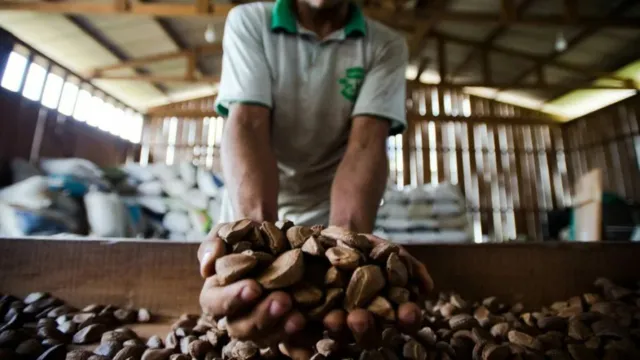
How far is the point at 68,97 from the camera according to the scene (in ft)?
19.6

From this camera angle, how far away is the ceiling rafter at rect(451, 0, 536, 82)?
5633mm

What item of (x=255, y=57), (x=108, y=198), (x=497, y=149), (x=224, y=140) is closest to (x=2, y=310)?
(x=224, y=140)

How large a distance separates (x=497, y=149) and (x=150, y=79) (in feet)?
21.7

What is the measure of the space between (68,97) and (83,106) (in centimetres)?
46

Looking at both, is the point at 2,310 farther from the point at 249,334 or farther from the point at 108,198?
the point at 108,198

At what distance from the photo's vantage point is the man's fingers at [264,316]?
0.54m

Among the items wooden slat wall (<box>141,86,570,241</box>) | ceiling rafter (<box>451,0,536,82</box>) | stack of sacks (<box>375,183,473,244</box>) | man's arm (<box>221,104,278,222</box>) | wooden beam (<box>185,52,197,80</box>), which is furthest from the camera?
wooden slat wall (<box>141,86,570,241</box>)

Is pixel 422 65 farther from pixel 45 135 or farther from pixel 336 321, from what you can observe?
pixel 336 321

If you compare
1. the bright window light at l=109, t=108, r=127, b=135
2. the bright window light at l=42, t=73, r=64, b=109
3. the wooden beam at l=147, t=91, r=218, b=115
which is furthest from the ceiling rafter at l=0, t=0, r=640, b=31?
the wooden beam at l=147, t=91, r=218, b=115

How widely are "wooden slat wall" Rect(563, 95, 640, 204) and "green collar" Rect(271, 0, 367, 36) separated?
714 cm

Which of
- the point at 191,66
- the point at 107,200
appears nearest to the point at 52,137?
the point at 107,200

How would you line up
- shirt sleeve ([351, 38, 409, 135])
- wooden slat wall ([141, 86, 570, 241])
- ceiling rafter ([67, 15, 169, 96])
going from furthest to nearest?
1. wooden slat wall ([141, 86, 570, 241])
2. ceiling rafter ([67, 15, 169, 96])
3. shirt sleeve ([351, 38, 409, 135])

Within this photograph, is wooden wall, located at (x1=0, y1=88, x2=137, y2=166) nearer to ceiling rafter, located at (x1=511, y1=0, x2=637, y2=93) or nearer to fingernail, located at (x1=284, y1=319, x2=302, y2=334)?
fingernail, located at (x1=284, y1=319, x2=302, y2=334)

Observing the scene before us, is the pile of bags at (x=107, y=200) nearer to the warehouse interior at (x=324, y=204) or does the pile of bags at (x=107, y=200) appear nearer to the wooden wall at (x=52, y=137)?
the warehouse interior at (x=324, y=204)
